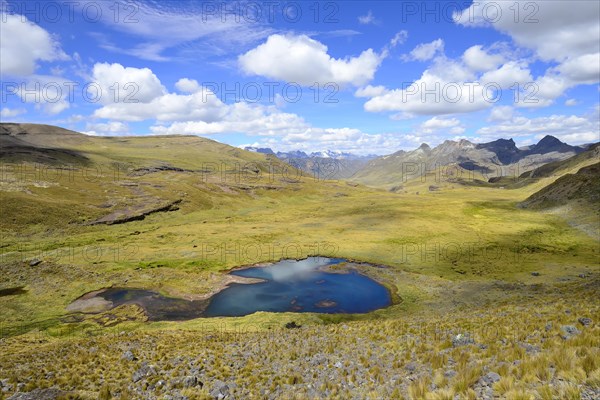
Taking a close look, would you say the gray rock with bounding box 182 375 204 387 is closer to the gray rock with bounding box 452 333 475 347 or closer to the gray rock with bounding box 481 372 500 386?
the gray rock with bounding box 481 372 500 386

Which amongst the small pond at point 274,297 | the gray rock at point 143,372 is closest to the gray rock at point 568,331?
the gray rock at point 143,372

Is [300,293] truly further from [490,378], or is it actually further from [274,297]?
[490,378]

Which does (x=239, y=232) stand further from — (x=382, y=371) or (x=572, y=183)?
(x=572, y=183)

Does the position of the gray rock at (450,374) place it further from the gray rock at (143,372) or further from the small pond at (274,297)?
the small pond at (274,297)

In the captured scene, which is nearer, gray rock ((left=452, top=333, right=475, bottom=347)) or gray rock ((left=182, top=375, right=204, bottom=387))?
gray rock ((left=182, top=375, right=204, bottom=387))

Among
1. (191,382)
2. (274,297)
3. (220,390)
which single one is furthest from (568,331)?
(274,297)

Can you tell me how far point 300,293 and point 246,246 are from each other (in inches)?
1166

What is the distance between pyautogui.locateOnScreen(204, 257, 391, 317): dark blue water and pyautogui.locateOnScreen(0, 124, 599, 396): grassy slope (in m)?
3.98

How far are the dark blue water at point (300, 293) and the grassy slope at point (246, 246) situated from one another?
157 inches

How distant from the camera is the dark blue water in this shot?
161ft

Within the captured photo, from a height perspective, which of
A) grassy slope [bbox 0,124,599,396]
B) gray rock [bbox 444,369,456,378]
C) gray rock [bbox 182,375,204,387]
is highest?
gray rock [bbox 444,369,456,378]

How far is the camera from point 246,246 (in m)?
81.1

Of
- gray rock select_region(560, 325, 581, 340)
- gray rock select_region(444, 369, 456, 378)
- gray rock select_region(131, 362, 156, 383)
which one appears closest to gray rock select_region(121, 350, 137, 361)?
gray rock select_region(131, 362, 156, 383)

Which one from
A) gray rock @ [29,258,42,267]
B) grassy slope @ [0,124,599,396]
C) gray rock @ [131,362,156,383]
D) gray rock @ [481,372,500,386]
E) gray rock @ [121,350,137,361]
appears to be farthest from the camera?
gray rock @ [29,258,42,267]
